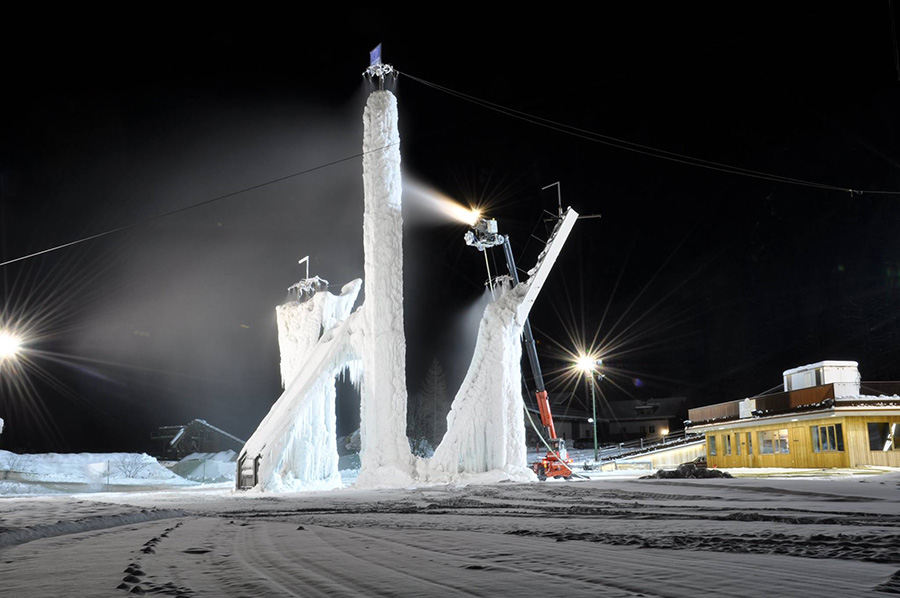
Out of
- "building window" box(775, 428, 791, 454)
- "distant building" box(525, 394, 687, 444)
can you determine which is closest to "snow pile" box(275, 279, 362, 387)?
"building window" box(775, 428, 791, 454)

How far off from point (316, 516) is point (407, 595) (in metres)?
6.58

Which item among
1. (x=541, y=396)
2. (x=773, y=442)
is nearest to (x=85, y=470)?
(x=541, y=396)

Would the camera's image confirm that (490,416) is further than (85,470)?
No

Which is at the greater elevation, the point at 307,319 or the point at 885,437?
the point at 307,319

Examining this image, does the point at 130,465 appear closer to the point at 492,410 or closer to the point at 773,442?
the point at 492,410

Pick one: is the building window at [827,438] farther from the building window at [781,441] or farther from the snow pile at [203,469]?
the snow pile at [203,469]

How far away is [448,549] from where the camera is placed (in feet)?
17.3

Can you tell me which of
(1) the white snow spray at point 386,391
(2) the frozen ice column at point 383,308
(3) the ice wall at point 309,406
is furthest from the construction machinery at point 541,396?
(3) the ice wall at point 309,406

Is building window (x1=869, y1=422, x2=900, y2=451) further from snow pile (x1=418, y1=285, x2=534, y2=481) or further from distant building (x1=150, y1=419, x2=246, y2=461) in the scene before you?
distant building (x1=150, y1=419, x2=246, y2=461)

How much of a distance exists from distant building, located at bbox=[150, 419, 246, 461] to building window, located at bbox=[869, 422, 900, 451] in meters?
42.8

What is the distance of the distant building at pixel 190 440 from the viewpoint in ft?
170

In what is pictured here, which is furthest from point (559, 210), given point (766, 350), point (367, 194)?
point (766, 350)

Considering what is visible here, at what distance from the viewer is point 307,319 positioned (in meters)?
27.2

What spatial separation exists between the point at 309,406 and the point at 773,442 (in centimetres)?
1976
